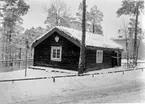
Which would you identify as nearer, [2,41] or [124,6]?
[124,6]

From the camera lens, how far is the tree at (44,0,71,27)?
2234 centimetres

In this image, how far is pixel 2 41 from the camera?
75.7ft

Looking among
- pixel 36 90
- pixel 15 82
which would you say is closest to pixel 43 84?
pixel 36 90

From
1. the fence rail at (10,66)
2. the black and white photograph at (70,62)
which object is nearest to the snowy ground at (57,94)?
the black and white photograph at (70,62)

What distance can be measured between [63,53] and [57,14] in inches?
422

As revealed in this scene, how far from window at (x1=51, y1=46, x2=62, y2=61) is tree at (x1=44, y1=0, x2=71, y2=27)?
949 centimetres

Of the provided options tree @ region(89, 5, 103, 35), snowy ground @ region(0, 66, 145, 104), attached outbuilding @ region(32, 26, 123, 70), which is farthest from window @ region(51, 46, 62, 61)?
tree @ region(89, 5, 103, 35)

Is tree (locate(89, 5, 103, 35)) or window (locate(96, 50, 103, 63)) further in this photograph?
tree (locate(89, 5, 103, 35))

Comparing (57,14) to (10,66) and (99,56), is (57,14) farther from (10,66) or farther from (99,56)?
(99,56)

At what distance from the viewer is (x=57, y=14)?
22828mm

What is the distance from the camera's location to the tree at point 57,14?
22344mm

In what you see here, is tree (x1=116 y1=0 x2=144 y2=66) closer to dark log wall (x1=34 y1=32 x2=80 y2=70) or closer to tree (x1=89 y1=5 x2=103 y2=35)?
dark log wall (x1=34 y1=32 x2=80 y2=70)

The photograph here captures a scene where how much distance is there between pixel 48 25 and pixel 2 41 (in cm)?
709

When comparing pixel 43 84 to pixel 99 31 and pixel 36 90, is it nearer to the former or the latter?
pixel 36 90
